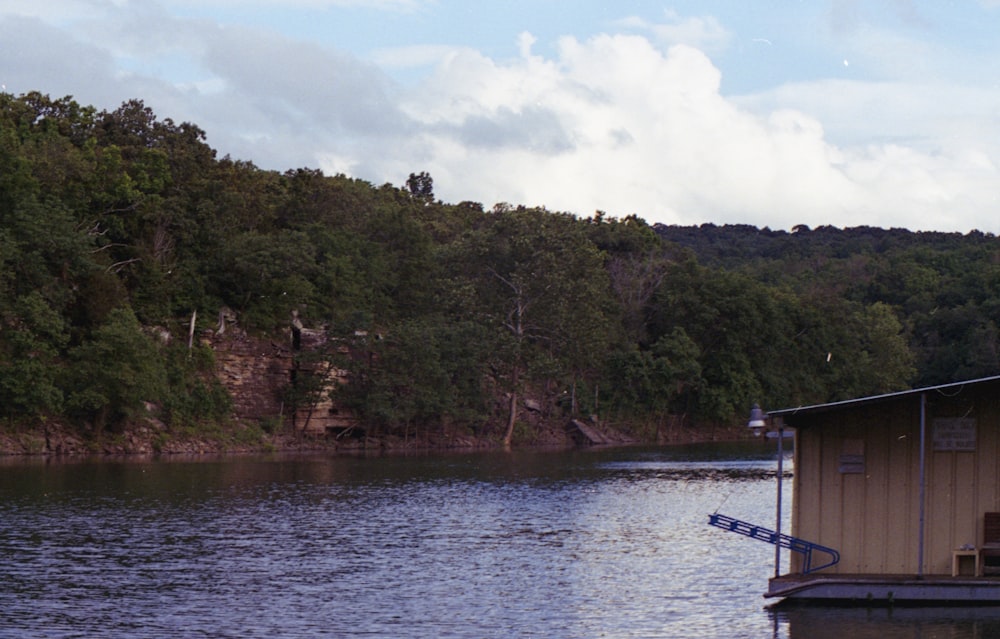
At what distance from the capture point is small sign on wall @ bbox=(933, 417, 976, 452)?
2492 cm

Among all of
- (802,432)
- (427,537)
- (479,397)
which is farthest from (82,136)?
(802,432)

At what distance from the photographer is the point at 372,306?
94875 mm

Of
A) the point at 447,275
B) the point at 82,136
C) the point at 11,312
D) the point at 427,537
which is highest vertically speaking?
the point at 82,136

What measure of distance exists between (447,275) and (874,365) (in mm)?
45500

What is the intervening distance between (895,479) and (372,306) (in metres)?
71.8

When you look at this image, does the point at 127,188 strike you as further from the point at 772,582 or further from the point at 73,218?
the point at 772,582

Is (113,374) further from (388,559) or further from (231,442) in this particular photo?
(388,559)

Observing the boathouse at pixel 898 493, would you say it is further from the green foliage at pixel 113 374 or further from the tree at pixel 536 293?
the tree at pixel 536 293

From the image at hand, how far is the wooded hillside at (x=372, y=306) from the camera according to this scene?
7544 centimetres

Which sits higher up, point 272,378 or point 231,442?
point 272,378

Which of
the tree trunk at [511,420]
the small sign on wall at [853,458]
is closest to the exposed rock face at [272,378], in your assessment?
the tree trunk at [511,420]

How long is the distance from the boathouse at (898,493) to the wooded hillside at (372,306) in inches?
2125

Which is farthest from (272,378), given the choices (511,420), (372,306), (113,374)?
(511,420)

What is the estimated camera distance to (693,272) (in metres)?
114
